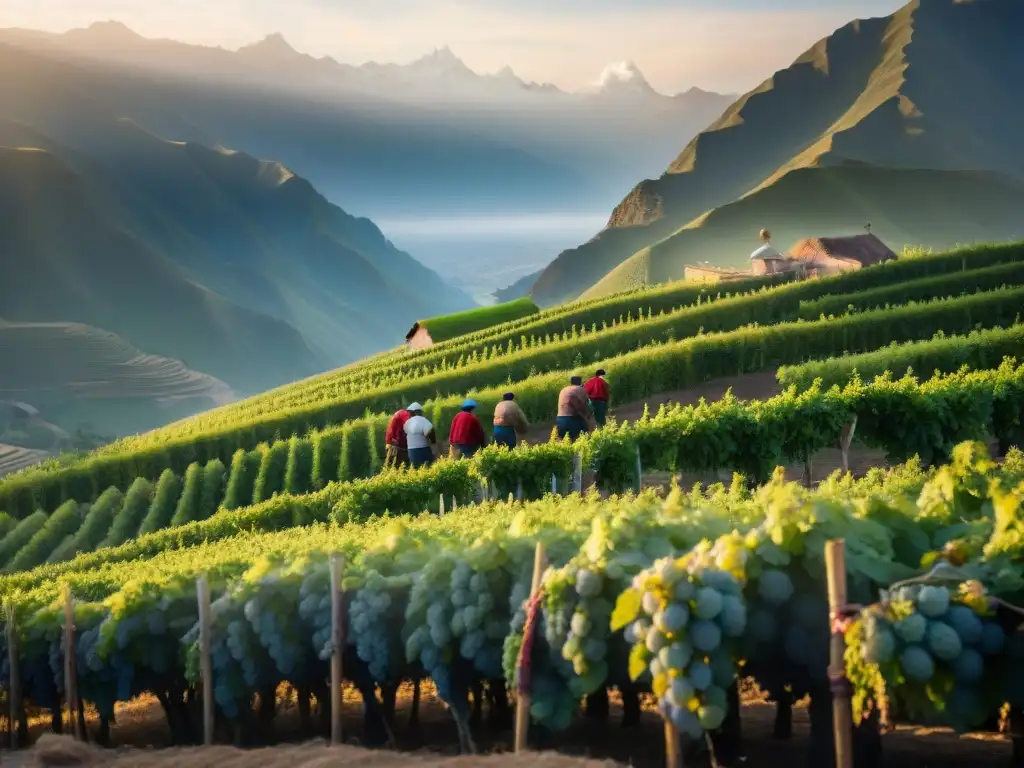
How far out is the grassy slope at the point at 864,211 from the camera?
17225 centimetres

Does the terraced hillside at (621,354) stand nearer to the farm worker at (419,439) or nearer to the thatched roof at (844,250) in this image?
the farm worker at (419,439)

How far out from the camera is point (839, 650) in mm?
6031

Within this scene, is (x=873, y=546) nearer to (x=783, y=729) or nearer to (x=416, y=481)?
(x=783, y=729)

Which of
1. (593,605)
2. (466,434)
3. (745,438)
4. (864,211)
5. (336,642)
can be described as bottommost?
(336,642)

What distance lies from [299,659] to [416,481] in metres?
8.93

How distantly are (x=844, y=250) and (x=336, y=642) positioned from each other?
67167mm

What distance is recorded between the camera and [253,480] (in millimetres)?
30062

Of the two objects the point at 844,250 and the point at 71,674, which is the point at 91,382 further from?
the point at 71,674

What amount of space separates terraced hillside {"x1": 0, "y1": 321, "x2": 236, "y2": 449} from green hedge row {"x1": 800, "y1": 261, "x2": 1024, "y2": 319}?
123 m

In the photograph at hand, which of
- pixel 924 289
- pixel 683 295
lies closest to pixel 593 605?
pixel 924 289

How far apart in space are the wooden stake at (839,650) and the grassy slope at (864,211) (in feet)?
537

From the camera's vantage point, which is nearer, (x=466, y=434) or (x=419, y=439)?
(x=466, y=434)

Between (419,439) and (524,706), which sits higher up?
(419,439)

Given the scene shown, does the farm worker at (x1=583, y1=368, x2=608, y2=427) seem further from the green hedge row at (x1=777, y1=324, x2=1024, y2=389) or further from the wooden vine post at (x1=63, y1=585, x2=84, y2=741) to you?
the wooden vine post at (x1=63, y1=585, x2=84, y2=741)
